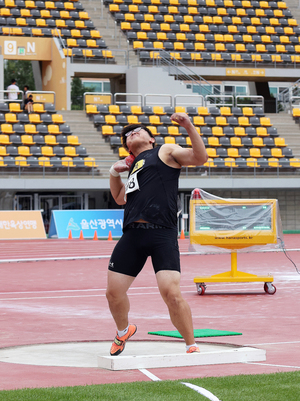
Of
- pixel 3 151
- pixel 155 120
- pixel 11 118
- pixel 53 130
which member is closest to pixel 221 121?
pixel 155 120

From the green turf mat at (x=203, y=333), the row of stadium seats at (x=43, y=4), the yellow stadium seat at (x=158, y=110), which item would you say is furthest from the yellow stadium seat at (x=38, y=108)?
the green turf mat at (x=203, y=333)

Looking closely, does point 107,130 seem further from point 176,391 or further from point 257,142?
point 176,391

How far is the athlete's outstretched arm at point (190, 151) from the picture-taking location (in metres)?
6.16

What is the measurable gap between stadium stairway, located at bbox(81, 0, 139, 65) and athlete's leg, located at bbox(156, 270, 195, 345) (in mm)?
37805

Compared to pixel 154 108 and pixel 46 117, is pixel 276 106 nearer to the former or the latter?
pixel 154 108

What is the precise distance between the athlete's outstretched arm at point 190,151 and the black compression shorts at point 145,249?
0.64 m

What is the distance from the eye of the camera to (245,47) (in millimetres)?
46625

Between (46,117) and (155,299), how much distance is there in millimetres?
26024

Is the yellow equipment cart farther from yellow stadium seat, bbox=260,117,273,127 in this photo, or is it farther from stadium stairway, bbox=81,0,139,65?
stadium stairway, bbox=81,0,139,65

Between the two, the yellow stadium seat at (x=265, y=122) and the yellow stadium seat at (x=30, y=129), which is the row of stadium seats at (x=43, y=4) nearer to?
the yellow stadium seat at (x=30, y=129)

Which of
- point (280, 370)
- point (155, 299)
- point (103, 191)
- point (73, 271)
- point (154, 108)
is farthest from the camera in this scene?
point (154, 108)

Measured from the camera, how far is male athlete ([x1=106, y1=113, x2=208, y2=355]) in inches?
254

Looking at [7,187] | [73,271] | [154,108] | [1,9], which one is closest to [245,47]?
[154,108]

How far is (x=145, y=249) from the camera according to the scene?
6586 millimetres
